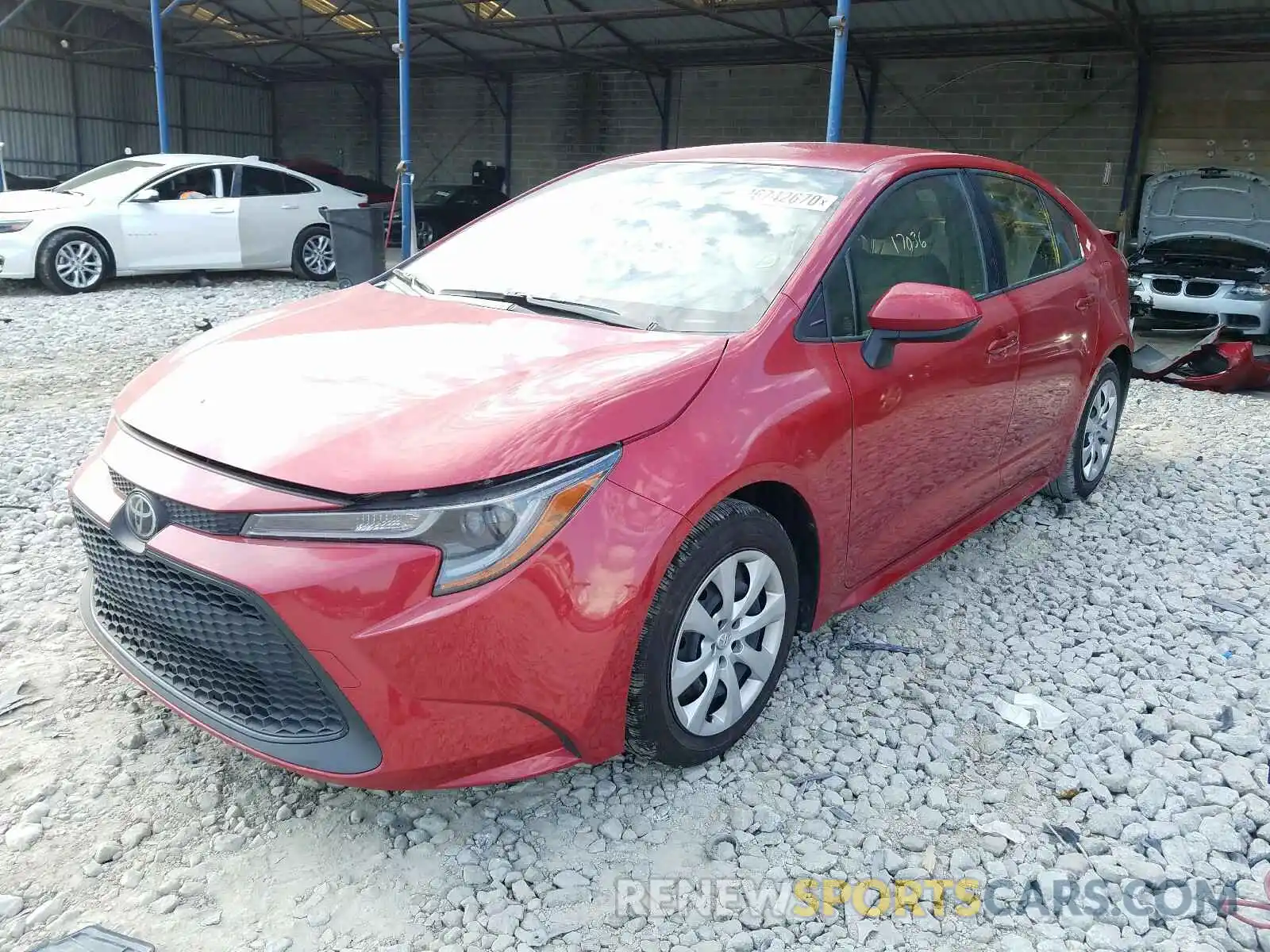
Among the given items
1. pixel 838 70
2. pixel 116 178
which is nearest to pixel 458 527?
pixel 838 70

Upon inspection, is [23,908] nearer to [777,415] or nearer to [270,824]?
[270,824]

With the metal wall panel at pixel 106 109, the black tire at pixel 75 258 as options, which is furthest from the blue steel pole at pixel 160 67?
the metal wall panel at pixel 106 109

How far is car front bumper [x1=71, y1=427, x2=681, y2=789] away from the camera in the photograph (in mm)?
1886

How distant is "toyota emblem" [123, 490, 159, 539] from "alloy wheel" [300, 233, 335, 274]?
34.1ft

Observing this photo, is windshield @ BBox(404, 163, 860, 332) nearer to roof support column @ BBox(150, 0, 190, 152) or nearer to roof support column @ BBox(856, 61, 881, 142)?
roof support column @ BBox(150, 0, 190, 152)

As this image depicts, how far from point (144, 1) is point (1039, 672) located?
21.8 meters

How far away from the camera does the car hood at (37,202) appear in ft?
32.0

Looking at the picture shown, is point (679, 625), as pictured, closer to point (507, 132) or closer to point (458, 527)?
point (458, 527)

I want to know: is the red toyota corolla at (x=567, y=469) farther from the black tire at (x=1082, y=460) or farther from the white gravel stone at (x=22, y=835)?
the black tire at (x=1082, y=460)

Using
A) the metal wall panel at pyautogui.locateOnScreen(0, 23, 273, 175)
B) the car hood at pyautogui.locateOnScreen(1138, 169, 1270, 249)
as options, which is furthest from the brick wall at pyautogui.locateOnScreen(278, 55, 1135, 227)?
the car hood at pyautogui.locateOnScreen(1138, 169, 1270, 249)

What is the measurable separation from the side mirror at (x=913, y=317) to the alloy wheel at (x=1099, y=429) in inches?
75.6

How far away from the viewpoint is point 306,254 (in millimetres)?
11969

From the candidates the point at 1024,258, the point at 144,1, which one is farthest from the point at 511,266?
the point at 144,1

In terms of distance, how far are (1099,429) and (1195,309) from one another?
22.6 feet
